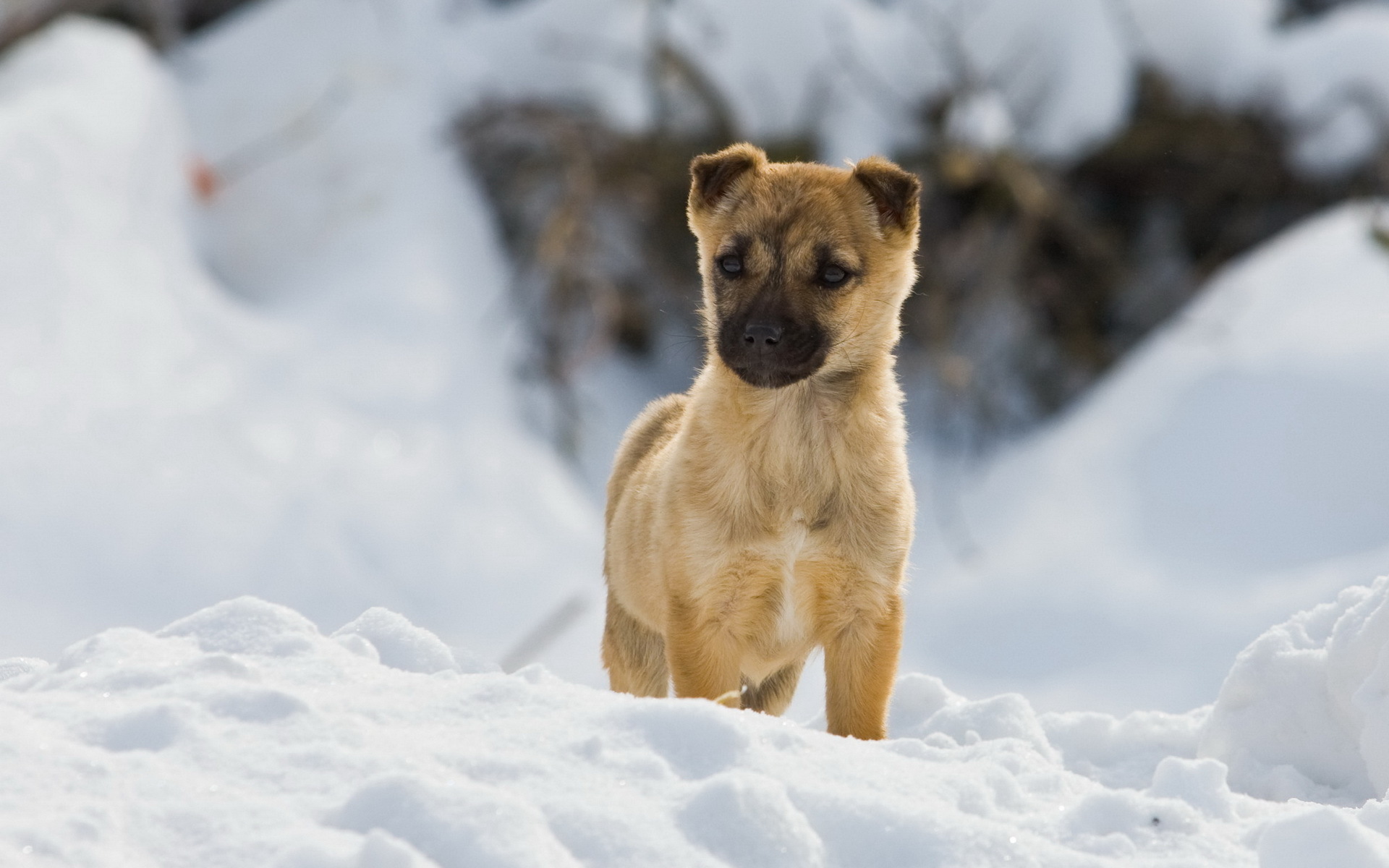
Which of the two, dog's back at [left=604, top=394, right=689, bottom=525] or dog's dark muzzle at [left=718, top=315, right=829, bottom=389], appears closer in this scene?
dog's dark muzzle at [left=718, top=315, right=829, bottom=389]

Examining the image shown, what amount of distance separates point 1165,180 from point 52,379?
7.99m

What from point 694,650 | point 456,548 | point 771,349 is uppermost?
point 456,548

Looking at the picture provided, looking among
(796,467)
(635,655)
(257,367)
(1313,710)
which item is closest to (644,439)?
(635,655)

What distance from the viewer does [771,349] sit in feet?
13.0

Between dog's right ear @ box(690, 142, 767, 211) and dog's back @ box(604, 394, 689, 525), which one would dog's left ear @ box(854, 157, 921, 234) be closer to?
dog's right ear @ box(690, 142, 767, 211)

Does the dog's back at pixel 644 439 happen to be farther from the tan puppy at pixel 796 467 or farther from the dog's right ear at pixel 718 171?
the dog's right ear at pixel 718 171

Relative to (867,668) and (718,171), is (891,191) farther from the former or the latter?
(867,668)

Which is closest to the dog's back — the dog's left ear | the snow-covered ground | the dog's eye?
the dog's eye

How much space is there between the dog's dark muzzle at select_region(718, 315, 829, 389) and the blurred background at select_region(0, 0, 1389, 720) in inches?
165

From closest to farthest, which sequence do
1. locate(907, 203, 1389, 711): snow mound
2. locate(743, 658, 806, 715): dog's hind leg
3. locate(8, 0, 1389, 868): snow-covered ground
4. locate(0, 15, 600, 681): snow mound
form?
locate(8, 0, 1389, 868): snow-covered ground, locate(743, 658, 806, 715): dog's hind leg, locate(0, 15, 600, 681): snow mound, locate(907, 203, 1389, 711): snow mound

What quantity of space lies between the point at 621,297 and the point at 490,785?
834cm

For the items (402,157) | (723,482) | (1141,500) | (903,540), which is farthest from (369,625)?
(402,157)

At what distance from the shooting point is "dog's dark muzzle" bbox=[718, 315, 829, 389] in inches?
155

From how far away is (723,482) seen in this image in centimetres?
405
